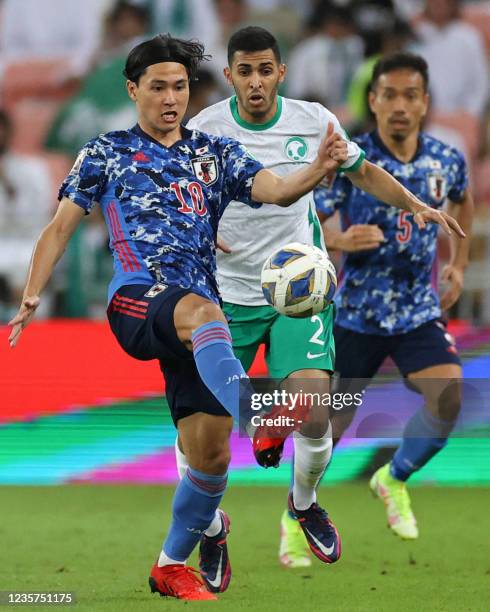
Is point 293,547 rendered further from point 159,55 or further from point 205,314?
point 159,55

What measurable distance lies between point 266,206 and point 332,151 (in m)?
1.20

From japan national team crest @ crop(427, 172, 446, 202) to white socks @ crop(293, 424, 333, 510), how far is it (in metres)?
1.67

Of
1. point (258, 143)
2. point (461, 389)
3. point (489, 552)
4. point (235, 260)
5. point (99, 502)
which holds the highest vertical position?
point (258, 143)

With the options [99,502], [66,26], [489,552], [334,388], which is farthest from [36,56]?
[489,552]

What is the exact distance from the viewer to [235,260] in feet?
19.7

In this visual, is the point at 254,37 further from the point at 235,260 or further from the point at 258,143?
the point at 235,260

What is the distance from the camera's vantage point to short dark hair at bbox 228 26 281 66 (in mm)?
5785

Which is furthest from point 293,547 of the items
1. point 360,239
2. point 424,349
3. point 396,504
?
point 360,239

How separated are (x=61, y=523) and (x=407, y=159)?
2.89m

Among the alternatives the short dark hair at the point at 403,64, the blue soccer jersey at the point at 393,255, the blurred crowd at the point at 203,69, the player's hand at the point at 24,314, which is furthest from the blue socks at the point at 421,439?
the blurred crowd at the point at 203,69

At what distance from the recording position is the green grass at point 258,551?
16.7ft

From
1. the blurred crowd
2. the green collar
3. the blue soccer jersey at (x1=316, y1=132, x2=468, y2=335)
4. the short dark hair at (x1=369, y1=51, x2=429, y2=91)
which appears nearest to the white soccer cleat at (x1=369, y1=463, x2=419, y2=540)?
the blue soccer jersey at (x1=316, y1=132, x2=468, y2=335)

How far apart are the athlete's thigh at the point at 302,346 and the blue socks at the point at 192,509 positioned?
0.70m

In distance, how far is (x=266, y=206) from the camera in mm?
5926
